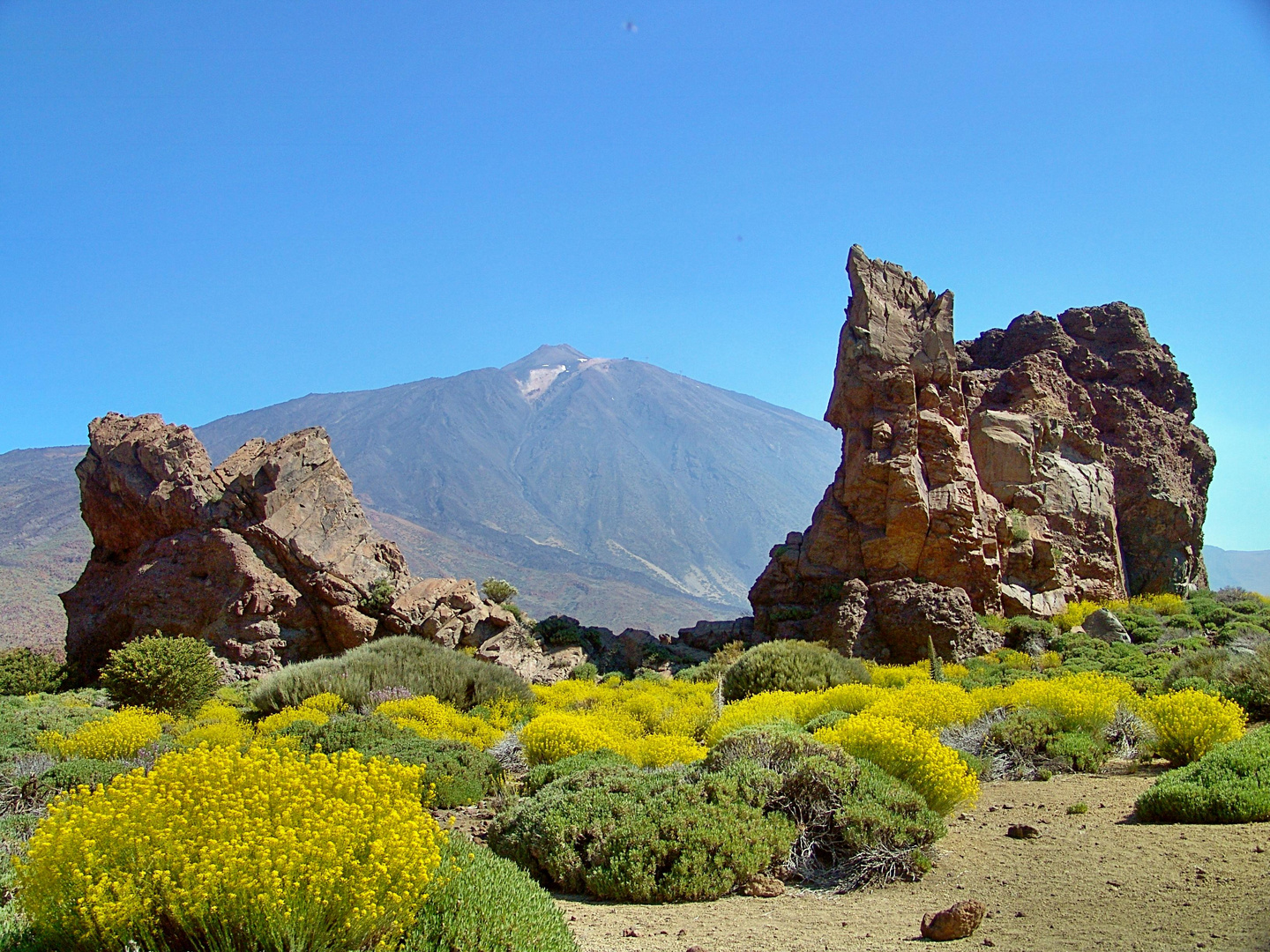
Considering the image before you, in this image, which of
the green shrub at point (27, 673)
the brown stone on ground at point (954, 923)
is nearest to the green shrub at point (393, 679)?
the green shrub at point (27, 673)

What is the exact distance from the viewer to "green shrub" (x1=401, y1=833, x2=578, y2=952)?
12.6 ft

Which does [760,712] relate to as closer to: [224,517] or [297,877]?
[297,877]

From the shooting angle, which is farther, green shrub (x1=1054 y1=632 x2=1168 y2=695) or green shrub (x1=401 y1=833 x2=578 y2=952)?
green shrub (x1=1054 y1=632 x2=1168 y2=695)

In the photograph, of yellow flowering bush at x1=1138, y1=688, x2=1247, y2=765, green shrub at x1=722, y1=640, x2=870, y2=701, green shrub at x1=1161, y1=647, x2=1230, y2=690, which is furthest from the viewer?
green shrub at x1=722, y1=640, x2=870, y2=701

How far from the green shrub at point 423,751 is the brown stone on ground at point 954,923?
187 inches

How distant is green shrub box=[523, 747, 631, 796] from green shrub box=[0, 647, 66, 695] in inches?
491

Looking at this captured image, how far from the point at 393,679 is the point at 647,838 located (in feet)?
31.0

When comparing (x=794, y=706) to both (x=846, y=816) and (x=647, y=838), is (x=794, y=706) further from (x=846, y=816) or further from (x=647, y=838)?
(x=647, y=838)

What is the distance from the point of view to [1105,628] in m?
21.7

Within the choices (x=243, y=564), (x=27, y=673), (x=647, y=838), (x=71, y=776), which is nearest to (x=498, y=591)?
(x=243, y=564)

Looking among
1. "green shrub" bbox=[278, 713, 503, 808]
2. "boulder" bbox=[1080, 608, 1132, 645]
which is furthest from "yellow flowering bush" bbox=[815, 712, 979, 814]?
"boulder" bbox=[1080, 608, 1132, 645]

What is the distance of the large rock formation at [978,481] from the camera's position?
2356cm

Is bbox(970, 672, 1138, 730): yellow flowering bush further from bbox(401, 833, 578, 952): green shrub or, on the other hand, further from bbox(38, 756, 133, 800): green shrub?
bbox(38, 756, 133, 800): green shrub

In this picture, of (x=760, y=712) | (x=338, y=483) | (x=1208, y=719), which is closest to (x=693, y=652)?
(x=338, y=483)
